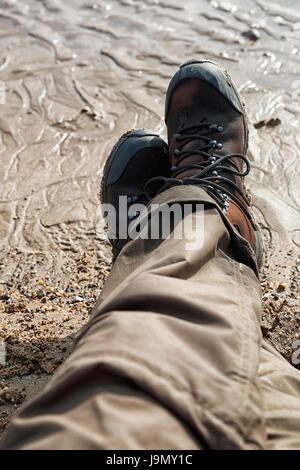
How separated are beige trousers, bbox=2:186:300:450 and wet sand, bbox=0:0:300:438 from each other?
837 millimetres

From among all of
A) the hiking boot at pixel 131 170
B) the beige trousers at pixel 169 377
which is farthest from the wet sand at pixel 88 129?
the beige trousers at pixel 169 377

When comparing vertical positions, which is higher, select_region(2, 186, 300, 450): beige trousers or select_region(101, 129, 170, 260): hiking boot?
select_region(2, 186, 300, 450): beige trousers

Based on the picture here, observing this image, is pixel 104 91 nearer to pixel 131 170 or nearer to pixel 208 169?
pixel 131 170

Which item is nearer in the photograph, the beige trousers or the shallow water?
the beige trousers

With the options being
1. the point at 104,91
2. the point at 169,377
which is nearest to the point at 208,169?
the point at 169,377

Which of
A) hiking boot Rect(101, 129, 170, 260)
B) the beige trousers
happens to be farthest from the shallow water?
the beige trousers

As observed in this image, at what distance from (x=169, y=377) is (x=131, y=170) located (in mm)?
1449

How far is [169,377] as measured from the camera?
2.90ft

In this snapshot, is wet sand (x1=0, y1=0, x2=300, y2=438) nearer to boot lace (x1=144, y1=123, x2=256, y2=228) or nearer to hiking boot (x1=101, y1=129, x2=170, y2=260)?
hiking boot (x1=101, y1=129, x2=170, y2=260)

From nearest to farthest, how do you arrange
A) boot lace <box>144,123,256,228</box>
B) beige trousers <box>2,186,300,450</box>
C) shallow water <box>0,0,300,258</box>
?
beige trousers <box>2,186,300,450</box> → boot lace <box>144,123,256,228</box> → shallow water <box>0,0,300,258</box>

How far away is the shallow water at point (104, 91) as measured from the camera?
264cm

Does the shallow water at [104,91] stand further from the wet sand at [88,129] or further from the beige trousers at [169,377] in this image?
the beige trousers at [169,377]

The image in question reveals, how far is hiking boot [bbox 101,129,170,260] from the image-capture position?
2.13 meters

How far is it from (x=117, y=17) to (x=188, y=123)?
2774mm
